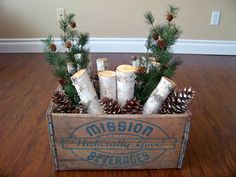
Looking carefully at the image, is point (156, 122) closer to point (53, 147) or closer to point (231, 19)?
point (53, 147)

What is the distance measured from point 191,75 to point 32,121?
99 cm

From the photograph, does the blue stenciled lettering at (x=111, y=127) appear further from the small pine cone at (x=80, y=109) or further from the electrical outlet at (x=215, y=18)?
the electrical outlet at (x=215, y=18)

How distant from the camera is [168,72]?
2.48ft

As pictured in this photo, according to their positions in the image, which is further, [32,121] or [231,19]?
[231,19]

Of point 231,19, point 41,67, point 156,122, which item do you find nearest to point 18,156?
point 156,122

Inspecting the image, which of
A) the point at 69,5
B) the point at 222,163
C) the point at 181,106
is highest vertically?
the point at 69,5

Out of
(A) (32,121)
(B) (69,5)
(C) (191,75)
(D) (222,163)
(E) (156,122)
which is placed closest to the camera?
(E) (156,122)

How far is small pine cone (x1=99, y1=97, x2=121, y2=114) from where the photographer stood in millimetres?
711

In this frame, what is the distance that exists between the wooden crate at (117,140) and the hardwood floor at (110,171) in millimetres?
36

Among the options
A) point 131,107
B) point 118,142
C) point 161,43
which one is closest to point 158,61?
point 161,43

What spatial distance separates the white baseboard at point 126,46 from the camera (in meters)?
1.97

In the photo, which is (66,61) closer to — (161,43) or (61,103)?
(61,103)

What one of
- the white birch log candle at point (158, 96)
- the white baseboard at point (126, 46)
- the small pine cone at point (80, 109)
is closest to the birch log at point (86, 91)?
the small pine cone at point (80, 109)

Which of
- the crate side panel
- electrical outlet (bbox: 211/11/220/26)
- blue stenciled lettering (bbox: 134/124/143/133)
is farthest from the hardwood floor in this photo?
electrical outlet (bbox: 211/11/220/26)
